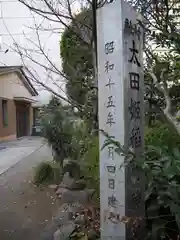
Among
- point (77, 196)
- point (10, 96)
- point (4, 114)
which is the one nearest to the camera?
point (77, 196)

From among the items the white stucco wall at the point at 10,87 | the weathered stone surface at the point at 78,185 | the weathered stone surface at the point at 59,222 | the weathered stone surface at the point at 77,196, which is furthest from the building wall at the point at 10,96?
the weathered stone surface at the point at 59,222

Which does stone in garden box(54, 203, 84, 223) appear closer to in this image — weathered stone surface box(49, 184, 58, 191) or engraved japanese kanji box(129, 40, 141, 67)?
weathered stone surface box(49, 184, 58, 191)

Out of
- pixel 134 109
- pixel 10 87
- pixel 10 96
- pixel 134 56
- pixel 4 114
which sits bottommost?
pixel 4 114

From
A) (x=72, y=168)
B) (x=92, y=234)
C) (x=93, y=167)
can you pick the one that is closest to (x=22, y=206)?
(x=72, y=168)

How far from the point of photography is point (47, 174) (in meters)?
8.81

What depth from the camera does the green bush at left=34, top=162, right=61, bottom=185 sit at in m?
8.52

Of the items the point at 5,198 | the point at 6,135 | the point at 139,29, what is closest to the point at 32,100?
the point at 6,135

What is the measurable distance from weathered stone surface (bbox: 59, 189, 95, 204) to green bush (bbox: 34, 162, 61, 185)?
167 centimetres

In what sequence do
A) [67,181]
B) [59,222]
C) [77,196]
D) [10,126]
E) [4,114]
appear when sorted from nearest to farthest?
1. [59,222]
2. [77,196]
3. [67,181]
4. [4,114]
5. [10,126]

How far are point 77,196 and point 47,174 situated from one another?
277 cm

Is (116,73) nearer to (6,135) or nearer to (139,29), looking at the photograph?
(139,29)

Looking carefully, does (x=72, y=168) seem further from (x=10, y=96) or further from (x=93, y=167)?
(x=10, y=96)

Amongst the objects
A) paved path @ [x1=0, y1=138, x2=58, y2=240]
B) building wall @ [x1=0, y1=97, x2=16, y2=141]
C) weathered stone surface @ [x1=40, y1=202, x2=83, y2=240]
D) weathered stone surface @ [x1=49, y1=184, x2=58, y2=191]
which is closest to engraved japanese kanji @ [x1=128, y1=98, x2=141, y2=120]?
weathered stone surface @ [x1=40, y1=202, x2=83, y2=240]

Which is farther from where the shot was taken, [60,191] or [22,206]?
[60,191]
